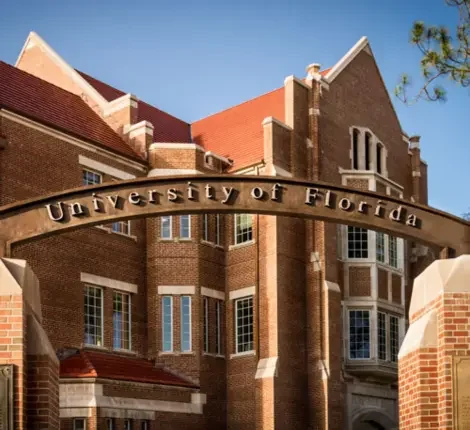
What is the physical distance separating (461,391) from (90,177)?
81.0ft

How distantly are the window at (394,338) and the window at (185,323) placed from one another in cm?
744

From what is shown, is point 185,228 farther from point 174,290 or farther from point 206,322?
point 206,322

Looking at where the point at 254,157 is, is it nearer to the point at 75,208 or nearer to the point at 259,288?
the point at 259,288

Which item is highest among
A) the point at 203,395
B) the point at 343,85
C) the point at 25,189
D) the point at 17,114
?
the point at 343,85

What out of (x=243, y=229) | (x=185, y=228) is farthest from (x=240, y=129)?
(x=185, y=228)

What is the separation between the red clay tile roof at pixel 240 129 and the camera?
37219 millimetres

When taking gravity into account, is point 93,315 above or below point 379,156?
below

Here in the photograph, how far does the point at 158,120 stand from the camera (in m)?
40.4

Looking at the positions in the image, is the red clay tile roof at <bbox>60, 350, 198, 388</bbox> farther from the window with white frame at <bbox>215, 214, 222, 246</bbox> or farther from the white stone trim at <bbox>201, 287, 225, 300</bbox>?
the window with white frame at <bbox>215, 214, 222, 246</bbox>

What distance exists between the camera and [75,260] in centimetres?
3167

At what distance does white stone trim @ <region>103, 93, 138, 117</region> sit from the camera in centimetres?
3591

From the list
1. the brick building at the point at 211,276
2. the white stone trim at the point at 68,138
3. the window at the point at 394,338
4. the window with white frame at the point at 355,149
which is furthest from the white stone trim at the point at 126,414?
the window with white frame at the point at 355,149

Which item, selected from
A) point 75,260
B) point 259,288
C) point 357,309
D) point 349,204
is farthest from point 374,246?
point 349,204

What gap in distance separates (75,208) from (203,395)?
79.5ft
